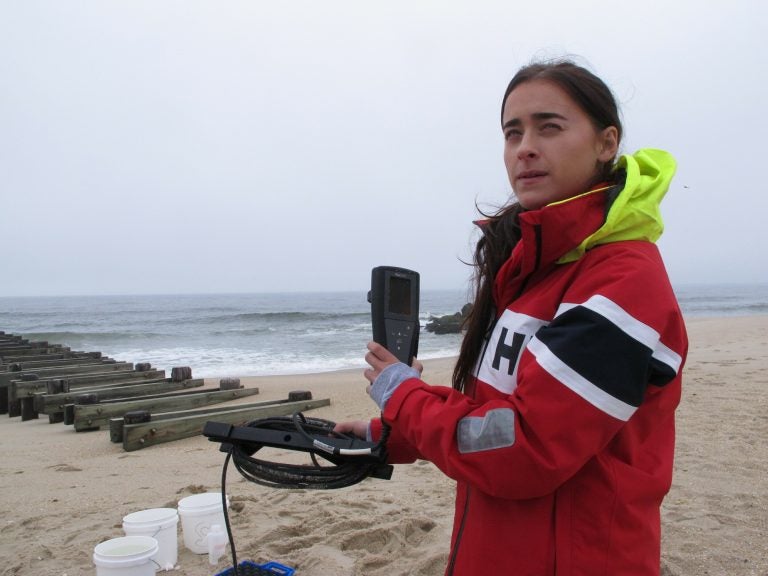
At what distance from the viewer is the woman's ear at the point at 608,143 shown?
1610 millimetres

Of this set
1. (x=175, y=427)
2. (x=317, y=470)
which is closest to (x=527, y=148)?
(x=317, y=470)

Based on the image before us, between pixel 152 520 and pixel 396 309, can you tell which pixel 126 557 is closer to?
pixel 152 520

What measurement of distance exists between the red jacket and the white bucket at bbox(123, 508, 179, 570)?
102 inches

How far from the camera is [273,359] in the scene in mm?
20594

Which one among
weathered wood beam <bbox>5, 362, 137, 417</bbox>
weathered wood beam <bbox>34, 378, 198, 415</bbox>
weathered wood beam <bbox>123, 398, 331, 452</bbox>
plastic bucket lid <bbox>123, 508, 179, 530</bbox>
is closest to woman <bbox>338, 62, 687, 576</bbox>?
plastic bucket lid <bbox>123, 508, 179, 530</bbox>

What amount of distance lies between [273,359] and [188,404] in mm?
11023

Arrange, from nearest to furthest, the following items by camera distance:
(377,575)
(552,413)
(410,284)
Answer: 1. (552,413)
2. (410,284)
3. (377,575)

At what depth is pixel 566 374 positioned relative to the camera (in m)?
1.21

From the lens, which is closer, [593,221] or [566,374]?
[566,374]

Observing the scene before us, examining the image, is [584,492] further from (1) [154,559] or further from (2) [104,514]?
(2) [104,514]

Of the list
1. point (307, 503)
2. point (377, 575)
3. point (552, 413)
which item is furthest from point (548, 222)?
point (307, 503)

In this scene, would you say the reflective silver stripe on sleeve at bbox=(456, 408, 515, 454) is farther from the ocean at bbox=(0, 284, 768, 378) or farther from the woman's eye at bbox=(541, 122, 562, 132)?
the ocean at bbox=(0, 284, 768, 378)

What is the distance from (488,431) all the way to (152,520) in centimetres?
304

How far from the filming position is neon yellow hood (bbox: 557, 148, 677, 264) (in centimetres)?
138
